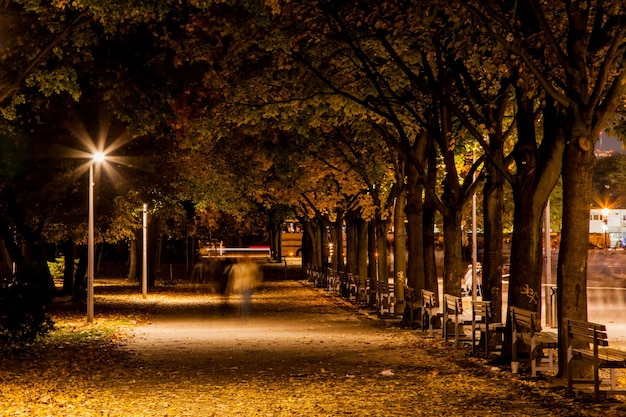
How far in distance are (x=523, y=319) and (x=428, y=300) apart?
7.28 metres

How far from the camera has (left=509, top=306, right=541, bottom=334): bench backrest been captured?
14.5m

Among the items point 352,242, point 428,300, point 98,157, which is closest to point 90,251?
point 98,157

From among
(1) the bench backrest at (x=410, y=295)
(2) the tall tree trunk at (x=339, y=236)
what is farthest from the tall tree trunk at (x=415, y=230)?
(2) the tall tree trunk at (x=339, y=236)

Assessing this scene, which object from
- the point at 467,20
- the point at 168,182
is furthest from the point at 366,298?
the point at 467,20

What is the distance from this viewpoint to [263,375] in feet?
49.0

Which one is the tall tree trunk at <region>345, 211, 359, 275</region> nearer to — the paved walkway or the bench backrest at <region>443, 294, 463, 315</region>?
the paved walkway

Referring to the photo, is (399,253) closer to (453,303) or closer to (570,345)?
(453,303)

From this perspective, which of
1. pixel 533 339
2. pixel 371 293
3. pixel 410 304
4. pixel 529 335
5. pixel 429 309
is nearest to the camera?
pixel 533 339

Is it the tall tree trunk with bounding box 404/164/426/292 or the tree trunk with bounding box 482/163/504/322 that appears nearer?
the tree trunk with bounding box 482/163/504/322

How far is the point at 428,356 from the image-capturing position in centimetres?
1752

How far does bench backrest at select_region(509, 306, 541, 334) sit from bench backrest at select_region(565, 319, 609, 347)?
1.10m

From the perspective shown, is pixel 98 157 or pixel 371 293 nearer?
pixel 98 157

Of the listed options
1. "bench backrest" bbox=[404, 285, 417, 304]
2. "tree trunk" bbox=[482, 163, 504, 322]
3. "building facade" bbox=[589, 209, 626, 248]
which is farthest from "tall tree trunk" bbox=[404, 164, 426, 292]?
"building facade" bbox=[589, 209, 626, 248]

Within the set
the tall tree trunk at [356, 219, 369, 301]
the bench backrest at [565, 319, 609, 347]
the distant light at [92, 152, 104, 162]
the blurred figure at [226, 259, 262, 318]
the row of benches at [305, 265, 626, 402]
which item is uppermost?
the distant light at [92, 152, 104, 162]
